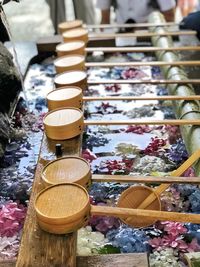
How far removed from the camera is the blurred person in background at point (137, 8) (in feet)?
20.9

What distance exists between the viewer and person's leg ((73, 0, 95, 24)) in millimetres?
7327

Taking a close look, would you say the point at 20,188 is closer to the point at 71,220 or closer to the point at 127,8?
the point at 71,220

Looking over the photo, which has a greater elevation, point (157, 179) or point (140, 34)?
point (157, 179)

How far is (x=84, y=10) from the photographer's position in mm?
7375

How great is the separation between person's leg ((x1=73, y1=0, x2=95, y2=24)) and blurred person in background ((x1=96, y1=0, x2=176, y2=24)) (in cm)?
73

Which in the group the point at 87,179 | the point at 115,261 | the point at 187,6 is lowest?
the point at 187,6

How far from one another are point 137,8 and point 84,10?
1.22 m

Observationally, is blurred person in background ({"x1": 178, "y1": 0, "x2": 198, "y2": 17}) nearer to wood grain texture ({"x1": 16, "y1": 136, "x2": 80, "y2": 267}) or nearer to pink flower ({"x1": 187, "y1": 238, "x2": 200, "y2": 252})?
pink flower ({"x1": 187, "y1": 238, "x2": 200, "y2": 252})

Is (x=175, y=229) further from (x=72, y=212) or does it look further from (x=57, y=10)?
(x=57, y=10)

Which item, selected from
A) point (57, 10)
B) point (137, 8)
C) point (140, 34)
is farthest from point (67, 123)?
point (57, 10)

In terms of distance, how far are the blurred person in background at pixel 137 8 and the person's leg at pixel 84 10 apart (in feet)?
2.40

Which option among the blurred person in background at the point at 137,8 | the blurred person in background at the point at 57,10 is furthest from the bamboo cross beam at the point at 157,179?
the blurred person in background at the point at 57,10

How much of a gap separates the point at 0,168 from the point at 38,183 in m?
0.74

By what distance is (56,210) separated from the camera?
2400 millimetres
